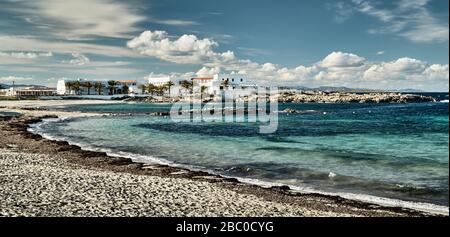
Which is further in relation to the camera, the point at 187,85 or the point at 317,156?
the point at 187,85

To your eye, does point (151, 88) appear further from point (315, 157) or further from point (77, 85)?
point (315, 157)

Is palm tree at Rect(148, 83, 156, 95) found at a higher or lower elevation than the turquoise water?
higher

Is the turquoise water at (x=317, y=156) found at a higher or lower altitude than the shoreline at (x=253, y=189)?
lower

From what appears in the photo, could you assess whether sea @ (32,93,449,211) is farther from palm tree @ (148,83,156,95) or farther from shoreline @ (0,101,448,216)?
palm tree @ (148,83,156,95)

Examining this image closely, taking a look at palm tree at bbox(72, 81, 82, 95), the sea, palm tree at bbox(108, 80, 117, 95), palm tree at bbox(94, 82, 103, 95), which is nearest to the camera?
the sea

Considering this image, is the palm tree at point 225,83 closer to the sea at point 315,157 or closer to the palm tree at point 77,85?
the palm tree at point 77,85

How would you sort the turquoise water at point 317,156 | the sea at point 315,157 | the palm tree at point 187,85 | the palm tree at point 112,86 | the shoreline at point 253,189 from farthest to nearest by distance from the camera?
1. the palm tree at point 112,86
2. the palm tree at point 187,85
3. the turquoise water at point 317,156
4. the sea at point 315,157
5. the shoreline at point 253,189

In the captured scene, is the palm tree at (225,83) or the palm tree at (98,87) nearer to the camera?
the palm tree at (225,83)

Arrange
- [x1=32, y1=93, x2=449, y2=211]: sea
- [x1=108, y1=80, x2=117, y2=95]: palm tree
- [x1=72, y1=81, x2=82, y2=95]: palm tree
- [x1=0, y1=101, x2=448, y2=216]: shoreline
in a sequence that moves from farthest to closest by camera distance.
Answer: [x1=108, y1=80, x2=117, y2=95]: palm tree → [x1=72, y1=81, x2=82, y2=95]: palm tree → [x1=32, y1=93, x2=449, y2=211]: sea → [x1=0, y1=101, x2=448, y2=216]: shoreline

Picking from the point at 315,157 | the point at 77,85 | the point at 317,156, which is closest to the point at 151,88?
the point at 77,85

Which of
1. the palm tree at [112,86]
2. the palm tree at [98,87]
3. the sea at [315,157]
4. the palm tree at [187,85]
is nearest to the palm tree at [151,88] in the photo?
the palm tree at [187,85]

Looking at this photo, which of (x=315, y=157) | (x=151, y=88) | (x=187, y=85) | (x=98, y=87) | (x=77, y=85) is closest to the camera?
(x=315, y=157)

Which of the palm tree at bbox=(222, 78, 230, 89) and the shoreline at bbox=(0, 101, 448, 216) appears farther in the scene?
the palm tree at bbox=(222, 78, 230, 89)

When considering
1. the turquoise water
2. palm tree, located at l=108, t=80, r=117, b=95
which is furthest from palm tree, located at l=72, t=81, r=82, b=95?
the turquoise water
